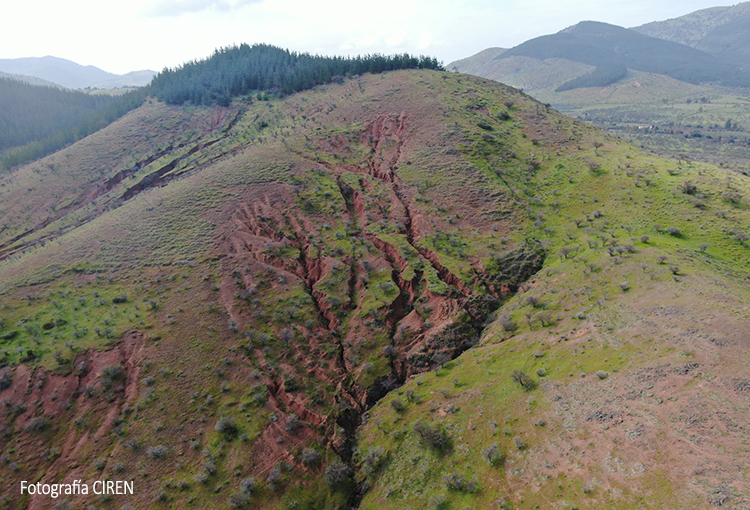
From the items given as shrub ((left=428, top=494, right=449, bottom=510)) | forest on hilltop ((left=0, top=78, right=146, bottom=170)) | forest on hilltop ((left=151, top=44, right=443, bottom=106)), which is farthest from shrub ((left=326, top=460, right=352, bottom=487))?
forest on hilltop ((left=0, top=78, right=146, bottom=170))

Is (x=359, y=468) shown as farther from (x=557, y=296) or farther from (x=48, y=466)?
(x=557, y=296)

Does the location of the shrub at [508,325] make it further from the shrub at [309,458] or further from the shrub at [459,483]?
the shrub at [309,458]

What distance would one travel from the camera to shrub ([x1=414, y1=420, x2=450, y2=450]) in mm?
27344

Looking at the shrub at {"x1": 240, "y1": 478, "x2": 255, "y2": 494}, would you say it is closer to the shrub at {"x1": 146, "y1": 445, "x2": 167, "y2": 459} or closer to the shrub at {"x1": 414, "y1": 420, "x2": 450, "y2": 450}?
the shrub at {"x1": 146, "y1": 445, "x2": 167, "y2": 459}

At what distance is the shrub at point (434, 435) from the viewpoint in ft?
89.7

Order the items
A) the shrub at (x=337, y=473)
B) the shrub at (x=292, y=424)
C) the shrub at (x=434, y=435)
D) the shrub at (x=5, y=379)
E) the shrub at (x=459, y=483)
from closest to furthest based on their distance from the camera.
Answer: the shrub at (x=459, y=483) → the shrub at (x=434, y=435) → the shrub at (x=337, y=473) → the shrub at (x=5, y=379) → the shrub at (x=292, y=424)

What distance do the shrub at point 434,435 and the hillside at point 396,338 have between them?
174 millimetres

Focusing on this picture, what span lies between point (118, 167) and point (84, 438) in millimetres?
91157

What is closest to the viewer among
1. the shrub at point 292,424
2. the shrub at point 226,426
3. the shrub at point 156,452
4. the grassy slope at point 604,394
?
the grassy slope at point 604,394

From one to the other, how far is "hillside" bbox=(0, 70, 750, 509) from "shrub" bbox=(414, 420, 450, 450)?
174mm

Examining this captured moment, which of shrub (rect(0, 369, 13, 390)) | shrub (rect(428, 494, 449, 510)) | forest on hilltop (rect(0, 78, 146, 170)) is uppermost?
forest on hilltop (rect(0, 78, 146, 170))

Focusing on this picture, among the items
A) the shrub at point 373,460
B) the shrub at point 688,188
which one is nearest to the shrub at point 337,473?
the shrub at point 373,460

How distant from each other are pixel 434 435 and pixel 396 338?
42.7ft

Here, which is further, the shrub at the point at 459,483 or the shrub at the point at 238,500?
the shrub at the point at 238,500
